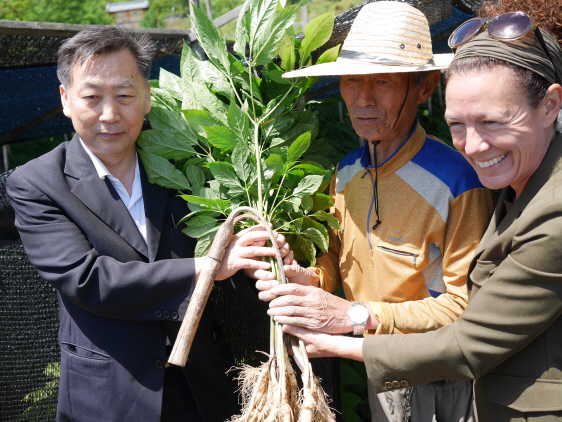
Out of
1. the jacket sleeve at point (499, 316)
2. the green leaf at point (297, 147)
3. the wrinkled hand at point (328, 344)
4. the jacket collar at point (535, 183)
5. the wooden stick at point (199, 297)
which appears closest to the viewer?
the jacket sleeve at point (499, 316)

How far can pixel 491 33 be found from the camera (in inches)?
58.7

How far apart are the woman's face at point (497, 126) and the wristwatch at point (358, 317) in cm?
65

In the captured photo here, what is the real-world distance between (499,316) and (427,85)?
1.04 meters

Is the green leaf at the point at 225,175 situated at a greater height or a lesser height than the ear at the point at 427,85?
lesser

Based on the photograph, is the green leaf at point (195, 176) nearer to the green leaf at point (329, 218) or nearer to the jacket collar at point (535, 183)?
the green leaf at point (329, 218)

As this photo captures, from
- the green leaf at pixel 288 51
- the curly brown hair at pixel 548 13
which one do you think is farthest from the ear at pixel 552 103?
the green leaf at pixel 288 51

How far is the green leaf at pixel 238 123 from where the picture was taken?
2.02m

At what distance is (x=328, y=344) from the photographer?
187 centimetres

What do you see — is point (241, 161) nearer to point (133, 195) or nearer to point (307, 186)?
point (307, 186)

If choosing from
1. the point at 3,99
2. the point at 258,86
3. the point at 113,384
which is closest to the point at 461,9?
the point at 258,86

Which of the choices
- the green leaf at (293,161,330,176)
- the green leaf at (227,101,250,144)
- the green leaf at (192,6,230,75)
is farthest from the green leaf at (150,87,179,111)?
the green leaf at (293,161,330,176)

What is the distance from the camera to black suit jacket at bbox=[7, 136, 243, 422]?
187 cm

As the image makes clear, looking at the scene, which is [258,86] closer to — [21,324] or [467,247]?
[467,247]

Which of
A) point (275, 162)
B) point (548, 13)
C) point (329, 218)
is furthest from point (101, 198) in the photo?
point (548, 13)
